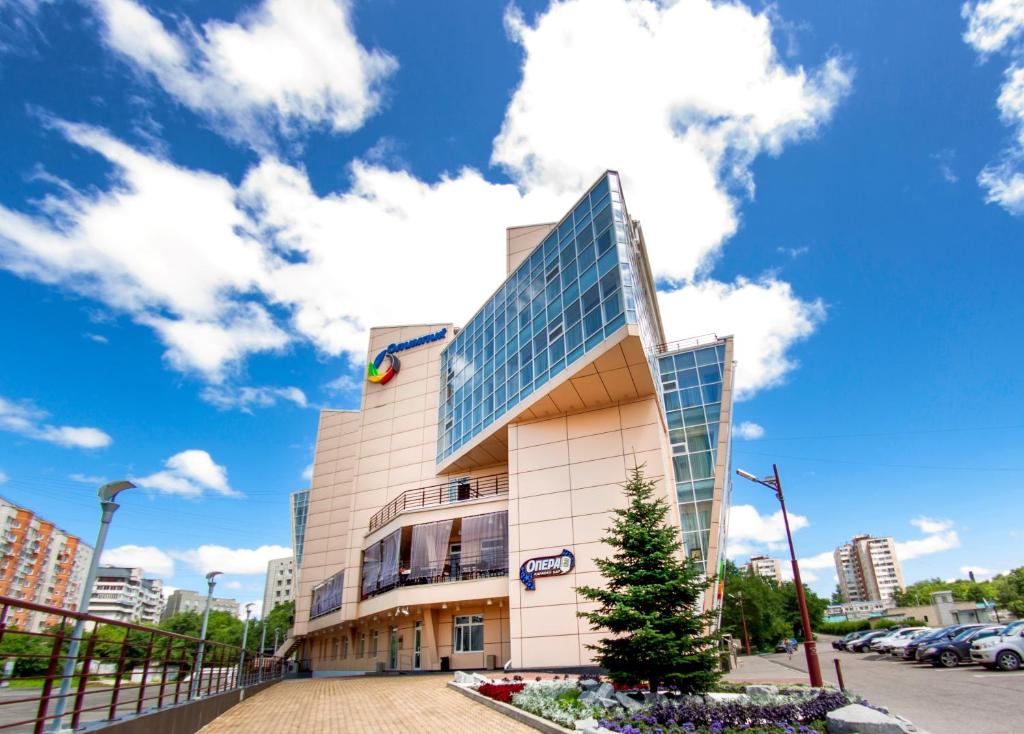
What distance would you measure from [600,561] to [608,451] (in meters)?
10.2

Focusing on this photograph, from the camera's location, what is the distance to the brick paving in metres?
11.8

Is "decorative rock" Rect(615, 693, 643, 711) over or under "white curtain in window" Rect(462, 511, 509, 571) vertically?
under

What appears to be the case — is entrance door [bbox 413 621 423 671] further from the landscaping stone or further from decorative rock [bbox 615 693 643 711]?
the landscaping stone

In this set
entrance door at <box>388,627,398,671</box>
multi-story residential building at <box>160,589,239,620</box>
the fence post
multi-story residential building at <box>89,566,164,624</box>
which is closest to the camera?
the fence post

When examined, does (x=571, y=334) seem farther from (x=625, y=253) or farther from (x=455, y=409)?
(x=455, y=409)

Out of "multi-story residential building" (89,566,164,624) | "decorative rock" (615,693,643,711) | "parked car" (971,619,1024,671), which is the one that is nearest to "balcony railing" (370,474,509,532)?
"decorative rock" (615,693,643,711)

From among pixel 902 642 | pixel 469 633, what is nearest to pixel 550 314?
pixel 469 633

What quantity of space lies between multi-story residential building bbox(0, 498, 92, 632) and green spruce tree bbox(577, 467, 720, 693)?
105290 mm

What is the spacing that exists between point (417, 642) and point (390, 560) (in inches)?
174

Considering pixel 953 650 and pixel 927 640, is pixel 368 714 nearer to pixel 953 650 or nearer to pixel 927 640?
pixel 953 650

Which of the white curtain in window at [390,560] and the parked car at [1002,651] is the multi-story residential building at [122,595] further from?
the parked car at [1002,651]

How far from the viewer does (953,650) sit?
74.5 ft

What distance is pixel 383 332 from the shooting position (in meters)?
46.0

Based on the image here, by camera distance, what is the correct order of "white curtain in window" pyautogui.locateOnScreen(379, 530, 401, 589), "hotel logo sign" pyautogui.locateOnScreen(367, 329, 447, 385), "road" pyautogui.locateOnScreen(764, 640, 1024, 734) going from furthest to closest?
"hotel logo sign" pyautogui.locateOnScreen(367, 329, 447, 385) → "white curtain in window" pyautogui.locateOnScreen(379, 530, 401, 589) → "road" pyautogui.locateOnScreen(764, 640, 1024, 734)
